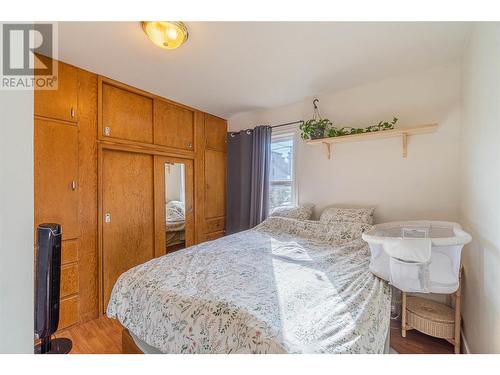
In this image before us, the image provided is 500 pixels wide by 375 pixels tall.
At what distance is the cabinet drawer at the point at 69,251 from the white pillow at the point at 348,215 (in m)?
2.47

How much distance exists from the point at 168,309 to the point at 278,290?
61 centimetres

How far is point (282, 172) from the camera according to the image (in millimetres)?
3117

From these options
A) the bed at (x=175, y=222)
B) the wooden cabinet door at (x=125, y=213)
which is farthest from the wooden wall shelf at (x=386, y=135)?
the wooden cabinet door at (x=125, y=213)

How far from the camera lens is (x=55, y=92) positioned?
6.22ft

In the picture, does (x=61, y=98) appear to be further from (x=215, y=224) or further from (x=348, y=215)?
(x=348, y=215)

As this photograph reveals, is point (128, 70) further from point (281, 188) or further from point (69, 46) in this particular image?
point (281, 188)

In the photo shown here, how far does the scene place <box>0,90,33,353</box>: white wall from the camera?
1.99 feet

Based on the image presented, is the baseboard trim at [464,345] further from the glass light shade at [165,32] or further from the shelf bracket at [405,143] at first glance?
the glass light shade at [165,32]

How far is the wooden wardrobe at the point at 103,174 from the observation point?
1910mm

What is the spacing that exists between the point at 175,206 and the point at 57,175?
1293mm

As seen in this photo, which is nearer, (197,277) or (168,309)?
(168,309)

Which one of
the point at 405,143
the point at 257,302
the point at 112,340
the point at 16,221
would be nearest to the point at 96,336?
the point at 112,340

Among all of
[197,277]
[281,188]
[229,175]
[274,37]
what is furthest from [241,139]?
[197,277]
